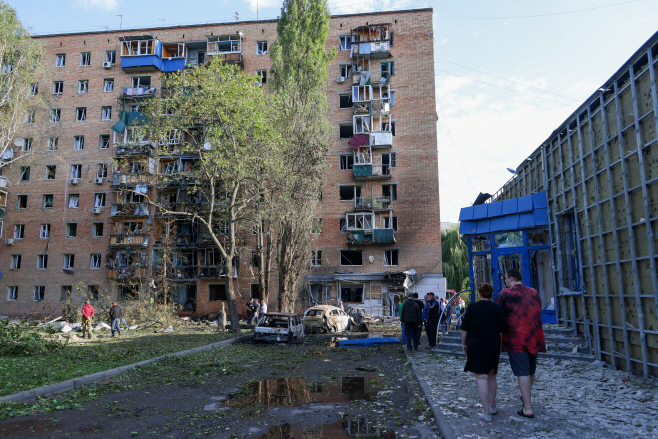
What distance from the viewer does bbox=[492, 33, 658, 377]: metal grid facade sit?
8055mm

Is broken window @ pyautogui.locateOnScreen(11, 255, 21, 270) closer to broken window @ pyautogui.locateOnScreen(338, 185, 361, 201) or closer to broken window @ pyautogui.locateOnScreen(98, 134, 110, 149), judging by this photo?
broken window @ pyautogui.locateOnScreen(98, 134, 110, 149)

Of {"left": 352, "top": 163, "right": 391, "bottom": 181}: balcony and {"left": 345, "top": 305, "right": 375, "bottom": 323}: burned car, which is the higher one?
{"left": 352, "top": 163, "right": 391, "bottom": 181}: balcony

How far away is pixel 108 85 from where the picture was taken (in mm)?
41594

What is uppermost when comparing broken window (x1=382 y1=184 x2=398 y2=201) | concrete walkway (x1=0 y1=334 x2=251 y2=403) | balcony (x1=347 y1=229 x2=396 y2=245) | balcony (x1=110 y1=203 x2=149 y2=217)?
broken window (x1=382 y1=184 x2=398 y2=201)

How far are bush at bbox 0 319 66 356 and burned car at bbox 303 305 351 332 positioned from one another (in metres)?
11.7

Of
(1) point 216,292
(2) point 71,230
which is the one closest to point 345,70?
(1) point 216,292

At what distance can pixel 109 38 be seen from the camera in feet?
138

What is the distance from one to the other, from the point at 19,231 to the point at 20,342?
107ft

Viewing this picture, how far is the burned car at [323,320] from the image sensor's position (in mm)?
23016

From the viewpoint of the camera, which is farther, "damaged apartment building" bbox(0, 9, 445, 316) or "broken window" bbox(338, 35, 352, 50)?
"broken window" bbox(338, 35, 352, 50)

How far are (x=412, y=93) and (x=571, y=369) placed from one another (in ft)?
103

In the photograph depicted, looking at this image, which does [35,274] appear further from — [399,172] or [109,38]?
[399,172]

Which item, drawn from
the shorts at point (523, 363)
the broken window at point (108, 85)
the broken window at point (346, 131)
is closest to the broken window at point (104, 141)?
the broken window at point (108, 85)

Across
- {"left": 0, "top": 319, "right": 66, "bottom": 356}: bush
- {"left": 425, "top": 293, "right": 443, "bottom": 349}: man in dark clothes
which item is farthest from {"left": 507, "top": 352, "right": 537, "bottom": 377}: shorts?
{"left": 0, "top": 319, "right": 66, "bottom": 356}: bush
